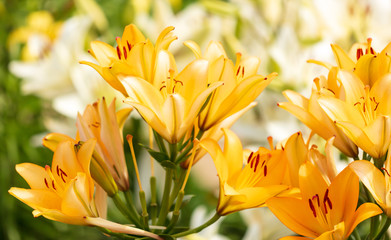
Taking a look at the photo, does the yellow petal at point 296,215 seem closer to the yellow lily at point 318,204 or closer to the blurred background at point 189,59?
the yellow lily at point 318,204

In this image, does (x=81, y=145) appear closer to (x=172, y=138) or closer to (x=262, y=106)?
(x=172, y=138)

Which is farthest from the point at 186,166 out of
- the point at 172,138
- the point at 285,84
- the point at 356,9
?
the point at 356,9

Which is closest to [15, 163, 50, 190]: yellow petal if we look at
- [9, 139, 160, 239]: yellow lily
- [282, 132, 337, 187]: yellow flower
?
[9, 139, 160, 239]: yellow lily

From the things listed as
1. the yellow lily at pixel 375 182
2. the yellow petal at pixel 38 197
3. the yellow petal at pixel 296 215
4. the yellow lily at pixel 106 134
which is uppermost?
the yellow lily at pixel 106 134

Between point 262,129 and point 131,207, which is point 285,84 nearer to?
point 262,129

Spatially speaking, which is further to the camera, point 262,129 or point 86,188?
point 262,129

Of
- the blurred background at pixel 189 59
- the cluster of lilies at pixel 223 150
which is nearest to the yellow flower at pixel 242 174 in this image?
the cluster of lilies at pixel 223 150

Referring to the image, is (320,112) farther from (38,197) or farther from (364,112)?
(38,197)
